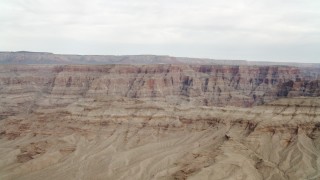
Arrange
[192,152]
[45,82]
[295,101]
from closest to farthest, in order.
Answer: [192,152]
[295,101]
[45,82]

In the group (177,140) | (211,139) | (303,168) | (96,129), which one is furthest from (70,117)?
(303,168)

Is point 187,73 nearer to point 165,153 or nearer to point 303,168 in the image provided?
point 165,153

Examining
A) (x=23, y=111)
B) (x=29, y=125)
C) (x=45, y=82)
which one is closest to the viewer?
(x=29, y=125)

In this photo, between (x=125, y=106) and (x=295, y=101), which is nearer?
(x=295, y=101)

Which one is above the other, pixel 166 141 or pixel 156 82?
pixel 156 82

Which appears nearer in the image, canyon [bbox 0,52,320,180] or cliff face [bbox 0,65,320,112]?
canyon [bbox 0,52,320,180]

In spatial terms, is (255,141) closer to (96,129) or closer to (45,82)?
(96,129)

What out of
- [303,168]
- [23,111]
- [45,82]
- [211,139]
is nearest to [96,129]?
[211,139]

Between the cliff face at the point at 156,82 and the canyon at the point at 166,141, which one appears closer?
the canyon at the point at 166,141

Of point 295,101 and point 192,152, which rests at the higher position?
point 295,101

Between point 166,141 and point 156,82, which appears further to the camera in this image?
point 156,82
